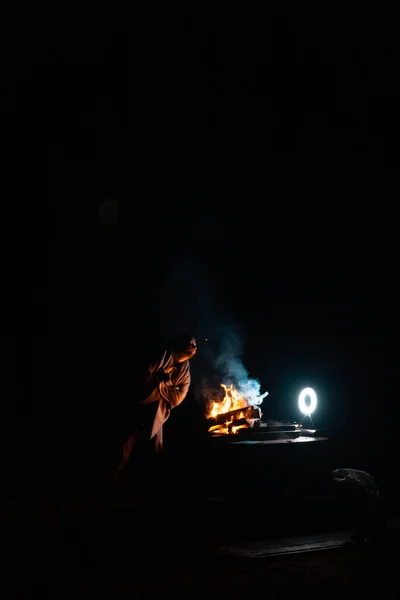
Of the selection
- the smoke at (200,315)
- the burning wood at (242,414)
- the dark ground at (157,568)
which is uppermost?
the smoke at (200,315)

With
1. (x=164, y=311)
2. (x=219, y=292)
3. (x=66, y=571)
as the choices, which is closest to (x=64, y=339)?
(x=164, y=311)

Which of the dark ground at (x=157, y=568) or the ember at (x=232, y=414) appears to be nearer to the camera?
the dark ground at (x=157, y=568)

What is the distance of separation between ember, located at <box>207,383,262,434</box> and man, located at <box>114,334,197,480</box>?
1.04 m

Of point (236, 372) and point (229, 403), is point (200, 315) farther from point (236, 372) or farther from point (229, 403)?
point (229, 403)

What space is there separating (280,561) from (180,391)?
12.0 feet

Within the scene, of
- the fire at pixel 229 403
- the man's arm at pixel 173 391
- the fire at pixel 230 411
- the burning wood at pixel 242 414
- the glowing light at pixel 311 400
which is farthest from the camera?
the fire at pixel 229 403

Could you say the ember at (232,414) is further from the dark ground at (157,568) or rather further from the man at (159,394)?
the dark ground at (157,568)

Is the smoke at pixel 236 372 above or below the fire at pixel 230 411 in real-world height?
above

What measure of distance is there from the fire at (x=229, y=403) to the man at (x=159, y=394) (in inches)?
57.9

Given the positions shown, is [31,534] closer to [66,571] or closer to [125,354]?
[66,571]

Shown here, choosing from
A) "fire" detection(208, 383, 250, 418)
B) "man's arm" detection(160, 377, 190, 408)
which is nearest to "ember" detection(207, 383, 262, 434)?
"fire" detection(208, 383, 250, 418)

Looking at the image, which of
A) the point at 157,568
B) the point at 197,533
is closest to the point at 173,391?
the point at 197,533

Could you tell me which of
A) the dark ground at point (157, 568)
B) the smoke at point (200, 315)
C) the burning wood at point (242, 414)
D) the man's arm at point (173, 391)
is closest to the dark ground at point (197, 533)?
the dark ground at point (157, 568)

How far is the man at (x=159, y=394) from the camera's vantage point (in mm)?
8453
